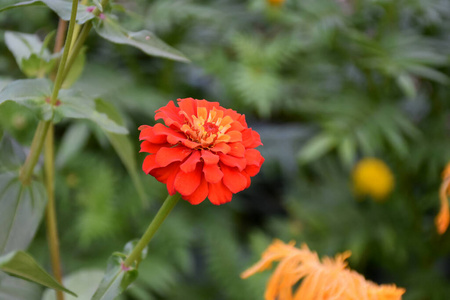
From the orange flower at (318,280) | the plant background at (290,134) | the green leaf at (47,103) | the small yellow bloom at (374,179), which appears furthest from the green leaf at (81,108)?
the small yellow bloom at (374,179)

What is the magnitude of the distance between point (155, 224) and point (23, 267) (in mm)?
60

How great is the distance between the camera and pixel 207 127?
0.21m

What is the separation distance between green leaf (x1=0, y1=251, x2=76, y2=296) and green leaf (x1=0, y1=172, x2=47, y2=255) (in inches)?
2.4

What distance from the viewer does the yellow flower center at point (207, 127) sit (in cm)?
21

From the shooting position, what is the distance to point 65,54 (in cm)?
22

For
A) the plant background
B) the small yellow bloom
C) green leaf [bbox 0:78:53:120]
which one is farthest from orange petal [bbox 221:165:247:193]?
the small yellow bloom

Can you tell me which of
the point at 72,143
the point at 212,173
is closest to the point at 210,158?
the point at 212,173

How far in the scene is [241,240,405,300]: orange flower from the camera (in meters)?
0.27

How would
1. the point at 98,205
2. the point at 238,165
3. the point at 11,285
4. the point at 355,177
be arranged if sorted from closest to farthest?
the point at 238,165 → the point at 11,285 → the point at 98,205 → the point at 355,177

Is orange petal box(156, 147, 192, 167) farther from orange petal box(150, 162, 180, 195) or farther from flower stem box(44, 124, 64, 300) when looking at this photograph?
flower stem box(44, 124, 64, 300)

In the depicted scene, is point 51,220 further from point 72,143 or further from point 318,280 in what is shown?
point 72,143

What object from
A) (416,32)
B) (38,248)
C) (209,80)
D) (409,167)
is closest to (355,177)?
(409,167)

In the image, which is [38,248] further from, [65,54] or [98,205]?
[65,54]

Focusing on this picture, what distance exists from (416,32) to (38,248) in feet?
2.35
